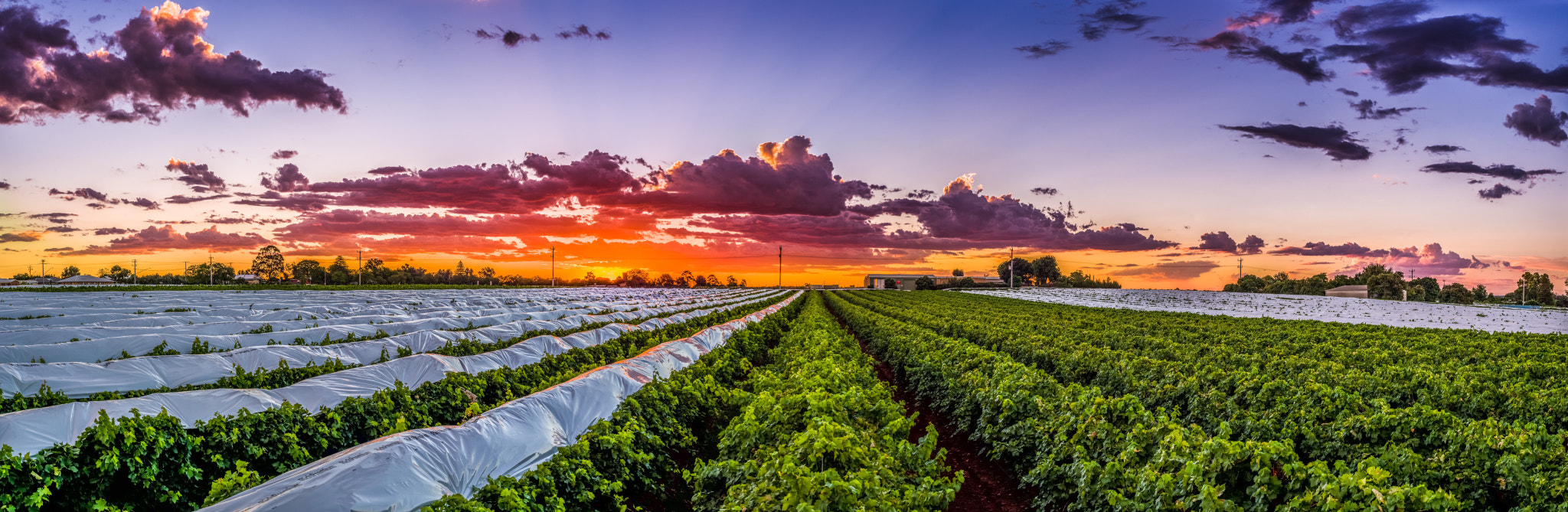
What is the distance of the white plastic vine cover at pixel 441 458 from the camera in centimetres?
496

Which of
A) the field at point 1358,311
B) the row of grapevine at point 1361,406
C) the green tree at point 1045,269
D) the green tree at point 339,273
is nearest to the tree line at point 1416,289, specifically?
the field at point 1358,311

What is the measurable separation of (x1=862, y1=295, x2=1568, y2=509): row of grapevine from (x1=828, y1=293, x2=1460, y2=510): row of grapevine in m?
0.48

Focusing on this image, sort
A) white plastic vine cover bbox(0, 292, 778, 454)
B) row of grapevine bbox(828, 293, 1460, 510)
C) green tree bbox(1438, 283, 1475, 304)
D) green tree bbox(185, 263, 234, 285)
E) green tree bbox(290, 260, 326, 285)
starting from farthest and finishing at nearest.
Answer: green tree bbox(290, 260, 326, 285) → green tree bbox(185, 263, 234, 285) → green tree bbox(1438, 283, 1475, 304) → white plastic vine cover bbox(0, 292, 778, 454) → row of grapevine bbox(828, 293, 1460, 510)

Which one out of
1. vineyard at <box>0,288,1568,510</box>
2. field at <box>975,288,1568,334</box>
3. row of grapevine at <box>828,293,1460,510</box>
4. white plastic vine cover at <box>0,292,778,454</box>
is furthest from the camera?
field at <box>975,288,1568,334</box>

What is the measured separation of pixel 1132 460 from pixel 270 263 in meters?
158

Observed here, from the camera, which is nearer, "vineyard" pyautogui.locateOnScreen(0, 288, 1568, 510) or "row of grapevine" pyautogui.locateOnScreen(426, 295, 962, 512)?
"row of grapevine" pyautogui.locateOnScreen(426, 295, 962, 512)

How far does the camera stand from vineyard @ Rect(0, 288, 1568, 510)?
5.44 m

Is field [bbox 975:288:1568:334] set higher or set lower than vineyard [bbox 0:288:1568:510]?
lower

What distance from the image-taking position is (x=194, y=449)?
298 inches

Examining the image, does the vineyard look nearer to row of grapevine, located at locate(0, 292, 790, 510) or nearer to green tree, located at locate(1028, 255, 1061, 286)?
row of grapevine, located at locate(0, 292, 790, 510)

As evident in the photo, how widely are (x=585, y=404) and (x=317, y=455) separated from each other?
352 centimetres

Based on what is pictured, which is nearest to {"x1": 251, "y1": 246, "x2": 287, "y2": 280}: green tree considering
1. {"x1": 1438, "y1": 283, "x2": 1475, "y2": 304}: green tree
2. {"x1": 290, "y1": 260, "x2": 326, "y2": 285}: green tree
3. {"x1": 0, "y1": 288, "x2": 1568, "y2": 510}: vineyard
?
{"x1": 290, "y1": 260, "x2": 326, "y2": 285}: green tree

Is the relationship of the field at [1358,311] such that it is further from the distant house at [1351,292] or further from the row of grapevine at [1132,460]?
the row of grapevine at [1132,460]

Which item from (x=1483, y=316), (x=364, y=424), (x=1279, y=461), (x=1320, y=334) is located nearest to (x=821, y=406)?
(x=1279, y=461)
